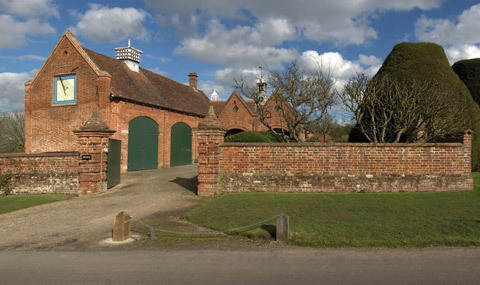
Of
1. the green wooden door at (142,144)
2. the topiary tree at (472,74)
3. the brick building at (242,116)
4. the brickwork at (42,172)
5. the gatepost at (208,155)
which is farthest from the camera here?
the brick building at (242,116)

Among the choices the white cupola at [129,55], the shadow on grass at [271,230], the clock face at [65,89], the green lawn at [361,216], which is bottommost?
the shadow on grass at [271,230]

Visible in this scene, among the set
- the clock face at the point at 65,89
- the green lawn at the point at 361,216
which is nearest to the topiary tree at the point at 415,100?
the green lawn at the point at 361,216

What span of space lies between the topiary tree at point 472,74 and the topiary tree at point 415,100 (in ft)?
10.1

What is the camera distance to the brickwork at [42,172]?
1222 cm

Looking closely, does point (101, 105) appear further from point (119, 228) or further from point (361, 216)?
point (361, 216)

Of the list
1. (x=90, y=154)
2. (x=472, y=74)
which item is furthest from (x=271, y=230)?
(x=472, y=74)

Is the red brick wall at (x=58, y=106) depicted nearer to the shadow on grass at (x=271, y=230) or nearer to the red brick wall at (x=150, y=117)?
the red brick wall at (x=150, y=117)

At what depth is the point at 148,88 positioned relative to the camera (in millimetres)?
23203

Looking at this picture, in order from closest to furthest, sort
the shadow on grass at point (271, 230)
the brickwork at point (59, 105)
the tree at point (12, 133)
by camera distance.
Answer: the shadow on grass at point (271, 230)
the brickwork at point (59, 105)
the tree at point (12, 133)

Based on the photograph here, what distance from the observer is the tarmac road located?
14.6 ft

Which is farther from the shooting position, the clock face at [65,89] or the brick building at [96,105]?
the clock face at [65,89]

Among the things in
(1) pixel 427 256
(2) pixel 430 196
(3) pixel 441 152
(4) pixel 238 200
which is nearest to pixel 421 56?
A: (3) pixel 441 152

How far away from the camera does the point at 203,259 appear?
5.29 meters

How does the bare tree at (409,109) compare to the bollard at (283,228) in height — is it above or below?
above
